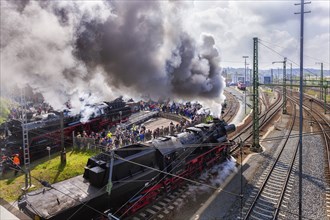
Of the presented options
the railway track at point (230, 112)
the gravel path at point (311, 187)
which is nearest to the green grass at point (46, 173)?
the gravel path at point (311, 187)

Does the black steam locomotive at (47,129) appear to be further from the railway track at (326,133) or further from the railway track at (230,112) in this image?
the railway track at (326,133)

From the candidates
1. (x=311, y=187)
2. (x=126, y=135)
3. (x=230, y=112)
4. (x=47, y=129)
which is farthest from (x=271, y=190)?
(x=230, y=112)

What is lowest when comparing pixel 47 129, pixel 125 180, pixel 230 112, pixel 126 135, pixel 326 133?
pixel 326 133

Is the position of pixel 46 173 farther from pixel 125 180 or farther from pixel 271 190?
pixel 271 190

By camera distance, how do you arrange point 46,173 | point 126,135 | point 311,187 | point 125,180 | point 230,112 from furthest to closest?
point 230,112
point 126,135
point 46,173
point 311,187
point 125,180

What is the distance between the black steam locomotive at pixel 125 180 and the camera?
334 inches

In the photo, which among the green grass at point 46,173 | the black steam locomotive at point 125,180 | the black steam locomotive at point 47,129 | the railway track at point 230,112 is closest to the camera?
the black steam locomotive at point 125,180

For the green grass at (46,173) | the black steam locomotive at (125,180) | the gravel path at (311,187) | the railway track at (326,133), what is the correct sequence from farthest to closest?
the green grass at (46,173), the railway track at (326,133), the gravel path at (311,187), the black steam locomotive at (125,180)

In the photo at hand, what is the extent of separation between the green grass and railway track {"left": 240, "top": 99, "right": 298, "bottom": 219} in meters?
9.09

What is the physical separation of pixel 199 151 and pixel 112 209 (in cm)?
638

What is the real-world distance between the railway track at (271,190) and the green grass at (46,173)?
9.09 meters

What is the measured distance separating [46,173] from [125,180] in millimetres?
7151

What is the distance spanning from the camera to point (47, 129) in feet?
61.9

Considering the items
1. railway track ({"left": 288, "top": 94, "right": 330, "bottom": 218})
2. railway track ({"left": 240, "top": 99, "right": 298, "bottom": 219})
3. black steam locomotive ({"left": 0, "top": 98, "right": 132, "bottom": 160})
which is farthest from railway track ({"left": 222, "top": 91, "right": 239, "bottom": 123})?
black steam locomotive ({"left": 0, "top": 98, "right": 132, "bottom": 160})
